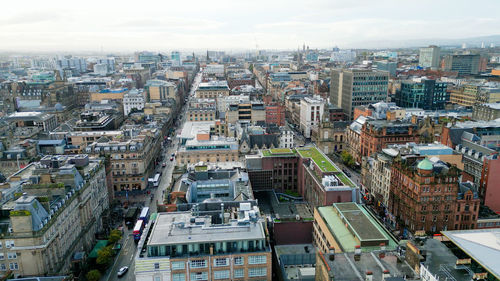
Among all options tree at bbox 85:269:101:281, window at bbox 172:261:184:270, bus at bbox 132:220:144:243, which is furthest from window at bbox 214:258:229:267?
bus at bbox 132:220:144:243

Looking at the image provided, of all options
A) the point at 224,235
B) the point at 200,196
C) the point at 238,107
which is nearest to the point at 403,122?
the point at 238,107

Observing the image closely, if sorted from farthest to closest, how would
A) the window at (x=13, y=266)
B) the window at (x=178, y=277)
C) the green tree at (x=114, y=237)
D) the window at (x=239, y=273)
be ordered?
1. the green tree at (x=114, y=237)
2. the window at (x=13, y=266)
3. the window at (x=239, y=273)
4. the window at (x=178, y=277)

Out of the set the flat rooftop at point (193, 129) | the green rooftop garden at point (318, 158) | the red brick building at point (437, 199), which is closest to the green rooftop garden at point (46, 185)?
the flat rooftop at point (193, 129)

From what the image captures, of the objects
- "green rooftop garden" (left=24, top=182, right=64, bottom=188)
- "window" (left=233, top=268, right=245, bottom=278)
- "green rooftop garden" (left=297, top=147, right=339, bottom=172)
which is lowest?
"window" (left=233, top=268, right=245, bottom=278)

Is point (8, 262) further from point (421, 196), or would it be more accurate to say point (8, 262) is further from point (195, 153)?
point (421, 196)

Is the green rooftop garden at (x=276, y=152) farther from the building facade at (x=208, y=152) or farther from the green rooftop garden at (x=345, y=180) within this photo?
the green rooftop garden at (x=345, y=180)

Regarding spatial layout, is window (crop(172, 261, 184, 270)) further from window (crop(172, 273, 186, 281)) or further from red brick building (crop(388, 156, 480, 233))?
red brick building (crop(388, 156, 480, 233))
